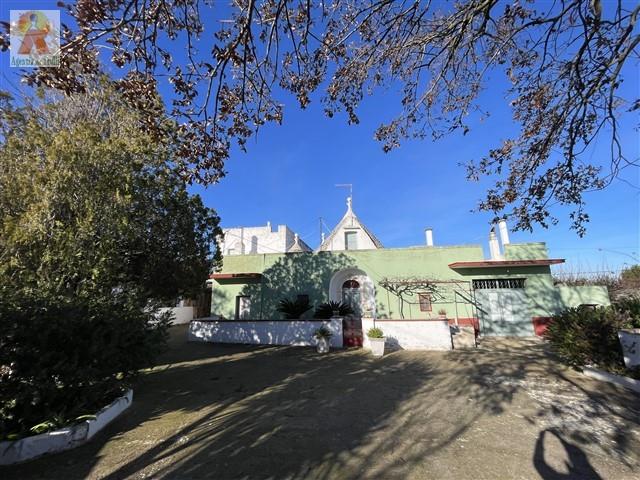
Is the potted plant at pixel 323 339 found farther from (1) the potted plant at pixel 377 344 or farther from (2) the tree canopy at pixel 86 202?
(2) the tree canopy at pixel 86 202

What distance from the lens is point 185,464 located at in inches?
139

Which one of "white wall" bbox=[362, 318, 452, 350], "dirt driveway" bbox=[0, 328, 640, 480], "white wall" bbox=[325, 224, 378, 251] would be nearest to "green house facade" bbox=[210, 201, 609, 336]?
"white wall" bbox=[362, 318, 452, 350]

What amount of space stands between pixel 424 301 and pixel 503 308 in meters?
3.54

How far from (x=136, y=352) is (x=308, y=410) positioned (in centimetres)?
332

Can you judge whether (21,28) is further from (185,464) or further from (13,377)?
(185,464)

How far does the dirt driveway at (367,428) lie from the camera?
342 cm

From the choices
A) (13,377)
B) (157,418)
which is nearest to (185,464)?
(157,418)

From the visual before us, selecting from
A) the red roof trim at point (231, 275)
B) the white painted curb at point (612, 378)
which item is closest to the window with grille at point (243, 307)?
the red roof trim at point (231, 275)

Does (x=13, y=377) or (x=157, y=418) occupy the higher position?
(x=13, y=377)

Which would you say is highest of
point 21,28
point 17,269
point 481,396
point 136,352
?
point 21,28

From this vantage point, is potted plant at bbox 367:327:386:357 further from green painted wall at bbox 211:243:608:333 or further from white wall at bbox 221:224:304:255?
white wall at bbox 221:224:304:255

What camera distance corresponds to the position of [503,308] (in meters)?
13.7

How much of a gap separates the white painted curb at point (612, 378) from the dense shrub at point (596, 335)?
0.18 meters

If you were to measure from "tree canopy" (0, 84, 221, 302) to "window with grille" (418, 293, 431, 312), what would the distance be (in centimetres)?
1063
